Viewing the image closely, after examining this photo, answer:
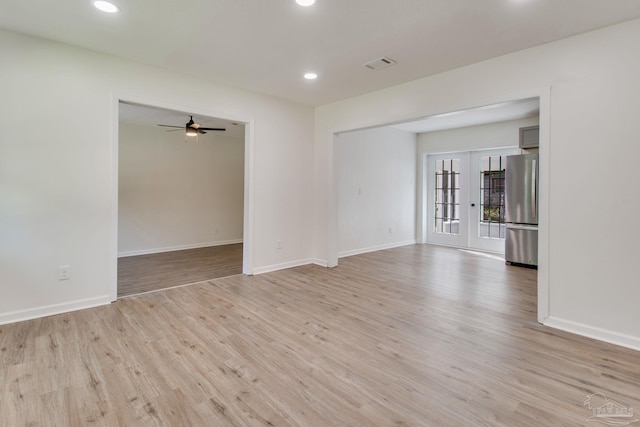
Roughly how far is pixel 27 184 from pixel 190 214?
4181mm

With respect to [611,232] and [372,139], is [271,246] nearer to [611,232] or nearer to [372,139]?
[372,139]

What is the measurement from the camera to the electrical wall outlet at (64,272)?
126 inches

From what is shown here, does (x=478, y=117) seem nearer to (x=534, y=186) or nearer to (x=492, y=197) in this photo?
(x=534, y=186)

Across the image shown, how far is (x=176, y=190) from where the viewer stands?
22.8ft

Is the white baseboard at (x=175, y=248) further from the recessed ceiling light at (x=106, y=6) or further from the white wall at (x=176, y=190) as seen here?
the recessed ceiling light at (x=106, y=6)

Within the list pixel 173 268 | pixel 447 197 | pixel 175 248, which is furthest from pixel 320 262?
pixel 447 197

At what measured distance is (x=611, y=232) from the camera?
2.68 metres

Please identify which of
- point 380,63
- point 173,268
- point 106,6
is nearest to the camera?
point 106,6

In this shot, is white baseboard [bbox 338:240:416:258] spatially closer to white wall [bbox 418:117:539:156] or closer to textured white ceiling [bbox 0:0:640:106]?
white wall [bbox 418:117:539:156]

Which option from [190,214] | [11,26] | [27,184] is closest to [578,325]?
[27,184]

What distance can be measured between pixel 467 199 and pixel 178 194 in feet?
21.0

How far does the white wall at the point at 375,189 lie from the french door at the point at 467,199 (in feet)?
1.68

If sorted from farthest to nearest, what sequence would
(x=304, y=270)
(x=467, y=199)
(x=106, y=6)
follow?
1. (x=467, y=199)
2. (x=304, y=270)
3. (x=106, y=6)

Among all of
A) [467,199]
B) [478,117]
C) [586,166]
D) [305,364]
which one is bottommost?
[305,364]
